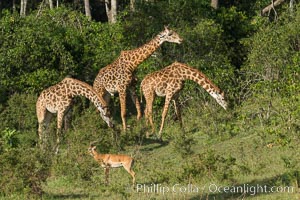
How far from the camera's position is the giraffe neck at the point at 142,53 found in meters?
23.3

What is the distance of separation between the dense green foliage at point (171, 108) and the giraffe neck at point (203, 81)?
1.20 feet

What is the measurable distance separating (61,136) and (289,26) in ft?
25.9

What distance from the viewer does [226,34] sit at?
94.3ft

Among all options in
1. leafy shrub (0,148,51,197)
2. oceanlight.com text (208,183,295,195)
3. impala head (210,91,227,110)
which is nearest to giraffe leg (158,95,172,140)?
impala head (210,91,227,110)

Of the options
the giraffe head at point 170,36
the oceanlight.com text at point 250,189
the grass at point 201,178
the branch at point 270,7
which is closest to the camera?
the oceanlight.com text at point 250,189

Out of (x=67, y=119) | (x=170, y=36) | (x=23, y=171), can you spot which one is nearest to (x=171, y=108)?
(x=170, y=36)

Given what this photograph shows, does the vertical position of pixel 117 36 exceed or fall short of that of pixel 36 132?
it exceeds it

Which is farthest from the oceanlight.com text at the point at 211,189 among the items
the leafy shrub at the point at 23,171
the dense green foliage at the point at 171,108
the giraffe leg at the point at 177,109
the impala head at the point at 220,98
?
the impala head at the point at 220,98

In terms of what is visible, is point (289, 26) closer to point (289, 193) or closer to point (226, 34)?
point (226, 34)

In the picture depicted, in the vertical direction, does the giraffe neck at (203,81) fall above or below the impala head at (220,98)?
above

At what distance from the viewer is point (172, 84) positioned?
22219 mm

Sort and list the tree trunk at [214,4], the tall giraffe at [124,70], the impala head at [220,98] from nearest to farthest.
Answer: the impala head at [220,98], the tall giraffe at [124,70], the tree trunk at [214,4]

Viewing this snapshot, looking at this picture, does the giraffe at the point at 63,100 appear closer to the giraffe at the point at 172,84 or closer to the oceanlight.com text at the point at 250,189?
the giraffe at the point at 172,84

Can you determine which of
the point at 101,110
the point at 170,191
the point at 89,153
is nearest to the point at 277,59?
the point at 101,110
